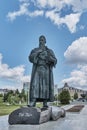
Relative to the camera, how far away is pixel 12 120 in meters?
10.7

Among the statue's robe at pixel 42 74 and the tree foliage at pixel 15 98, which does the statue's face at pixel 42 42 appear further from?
the tree foliage at pixel 15 98

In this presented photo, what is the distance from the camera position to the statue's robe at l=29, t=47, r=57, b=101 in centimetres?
1173

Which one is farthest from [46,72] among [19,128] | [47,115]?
[19,128]

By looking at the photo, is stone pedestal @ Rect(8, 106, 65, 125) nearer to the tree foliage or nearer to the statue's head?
the statue's head

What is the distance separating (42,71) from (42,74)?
0.11m

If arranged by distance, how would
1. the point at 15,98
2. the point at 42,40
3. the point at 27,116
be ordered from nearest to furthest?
the point at 27,116 → the point at 42,40 → the point at 15,98

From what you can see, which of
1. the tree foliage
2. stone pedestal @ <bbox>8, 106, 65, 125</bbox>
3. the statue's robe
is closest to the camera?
stone pedestal @ <bbox>8, 106, 65, 125</bbox>

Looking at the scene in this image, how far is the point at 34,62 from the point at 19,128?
3.00m

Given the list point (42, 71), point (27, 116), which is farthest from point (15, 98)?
point (27, 116)

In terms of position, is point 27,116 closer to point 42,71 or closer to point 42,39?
point 42,71

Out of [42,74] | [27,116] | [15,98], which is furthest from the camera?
[15,98]

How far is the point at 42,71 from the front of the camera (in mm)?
11961

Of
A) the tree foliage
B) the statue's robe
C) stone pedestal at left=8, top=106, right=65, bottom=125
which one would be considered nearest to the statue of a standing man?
the statue's robe

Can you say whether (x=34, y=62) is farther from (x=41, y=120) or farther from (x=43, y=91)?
(x=41, y=120)
